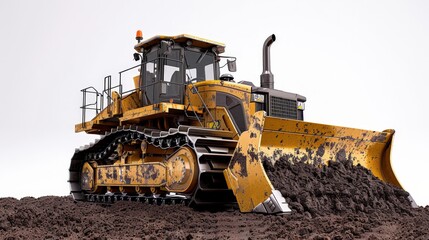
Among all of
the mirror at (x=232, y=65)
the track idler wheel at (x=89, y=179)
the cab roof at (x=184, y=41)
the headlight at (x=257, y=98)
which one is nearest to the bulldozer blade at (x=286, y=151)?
the headlight at (x=257, y=98)

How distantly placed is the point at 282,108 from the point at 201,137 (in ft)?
5.70

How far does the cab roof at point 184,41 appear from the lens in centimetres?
944

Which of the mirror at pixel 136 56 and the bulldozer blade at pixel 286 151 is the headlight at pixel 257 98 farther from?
the mirror at pixel 136 56

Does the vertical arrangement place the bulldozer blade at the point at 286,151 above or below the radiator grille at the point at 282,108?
below

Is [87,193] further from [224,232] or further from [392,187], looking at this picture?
[392,187]

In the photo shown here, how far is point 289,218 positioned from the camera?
6.48m

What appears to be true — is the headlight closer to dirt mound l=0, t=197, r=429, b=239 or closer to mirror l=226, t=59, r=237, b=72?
dirt mound l=0, t=197, r=429, b=239

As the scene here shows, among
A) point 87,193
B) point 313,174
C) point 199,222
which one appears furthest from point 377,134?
point 87,193

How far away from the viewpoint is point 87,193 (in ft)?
36.6

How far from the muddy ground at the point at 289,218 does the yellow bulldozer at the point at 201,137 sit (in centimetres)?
31

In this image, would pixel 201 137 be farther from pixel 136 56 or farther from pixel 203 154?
pixel 136 56

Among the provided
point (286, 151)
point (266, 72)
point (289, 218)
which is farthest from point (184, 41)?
point (289, 218)

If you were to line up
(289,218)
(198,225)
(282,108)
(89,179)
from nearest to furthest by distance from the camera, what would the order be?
1. (289,218)
2. (198,225)
3. (282,108)
4. (89,179)

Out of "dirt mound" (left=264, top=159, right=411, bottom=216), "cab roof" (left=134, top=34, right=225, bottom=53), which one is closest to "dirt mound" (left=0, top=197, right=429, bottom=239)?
"dirt mound" (left=264, top=159, right=411, bottom=216)
